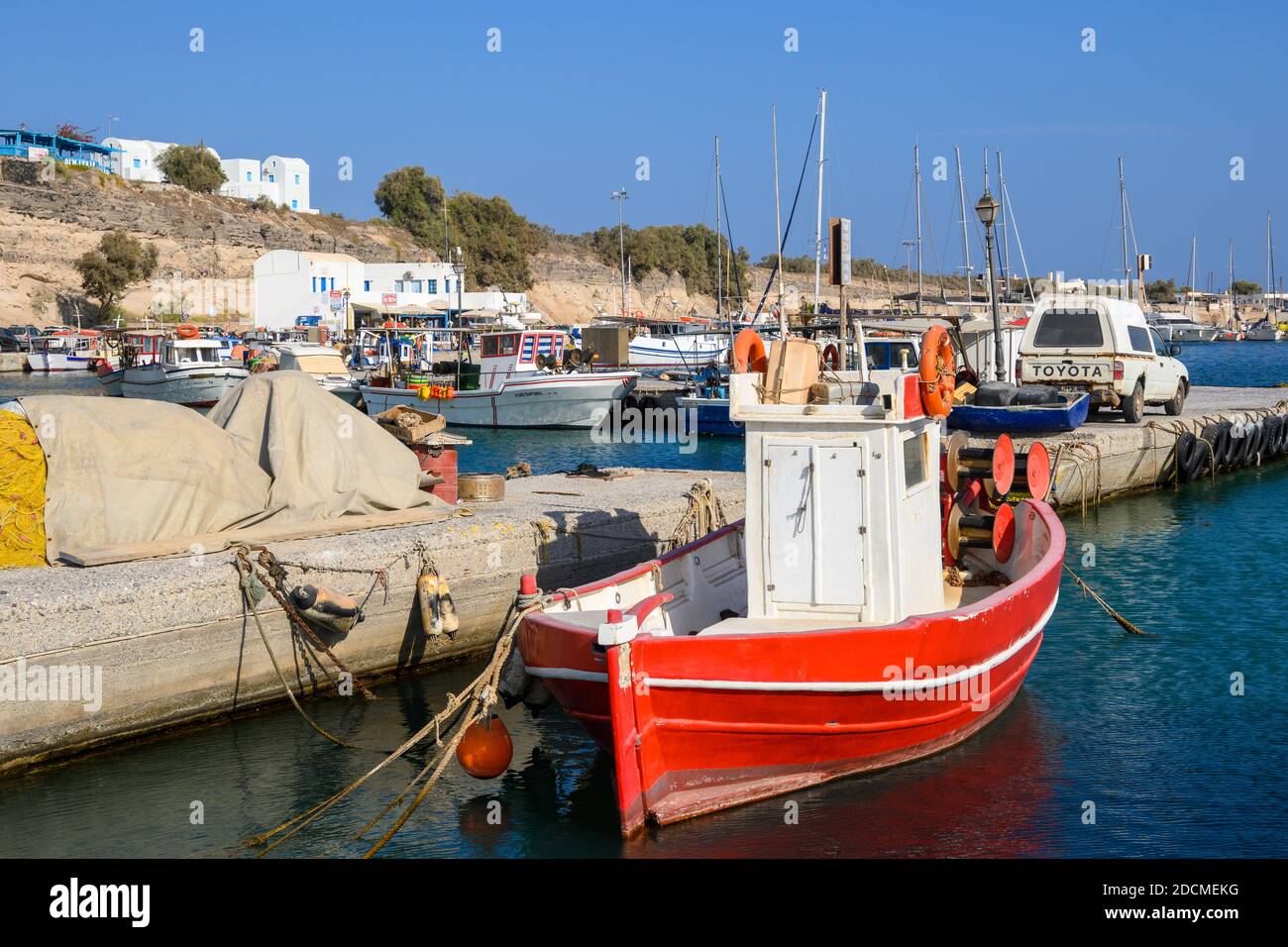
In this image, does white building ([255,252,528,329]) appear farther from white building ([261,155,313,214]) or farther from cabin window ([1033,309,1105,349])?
cabin window ([1033,309,1105,349])

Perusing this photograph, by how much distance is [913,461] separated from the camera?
34.6 ft

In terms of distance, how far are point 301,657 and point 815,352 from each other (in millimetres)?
5559

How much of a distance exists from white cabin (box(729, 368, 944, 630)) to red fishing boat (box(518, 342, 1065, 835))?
0.01 metres

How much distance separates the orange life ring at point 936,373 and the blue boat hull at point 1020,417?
12779 mm

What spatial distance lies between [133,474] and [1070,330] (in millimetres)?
20310

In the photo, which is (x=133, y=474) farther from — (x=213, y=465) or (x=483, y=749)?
(x=483, y=749)

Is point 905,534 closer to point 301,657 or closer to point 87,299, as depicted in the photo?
point 301,657

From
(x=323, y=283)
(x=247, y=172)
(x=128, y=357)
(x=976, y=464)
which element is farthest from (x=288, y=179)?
(x=976, y=464)

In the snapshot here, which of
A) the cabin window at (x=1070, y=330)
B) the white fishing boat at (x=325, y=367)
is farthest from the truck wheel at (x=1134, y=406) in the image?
the white fishing boat at (x=325, y=367)

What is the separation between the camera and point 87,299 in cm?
8788

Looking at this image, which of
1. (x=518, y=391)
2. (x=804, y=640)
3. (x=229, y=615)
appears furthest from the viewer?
(x=518, y=391)

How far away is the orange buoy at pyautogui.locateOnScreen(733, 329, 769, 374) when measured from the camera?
33.7ft

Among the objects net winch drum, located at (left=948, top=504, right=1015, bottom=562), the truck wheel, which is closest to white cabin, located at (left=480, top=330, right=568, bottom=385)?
the truck wheel
